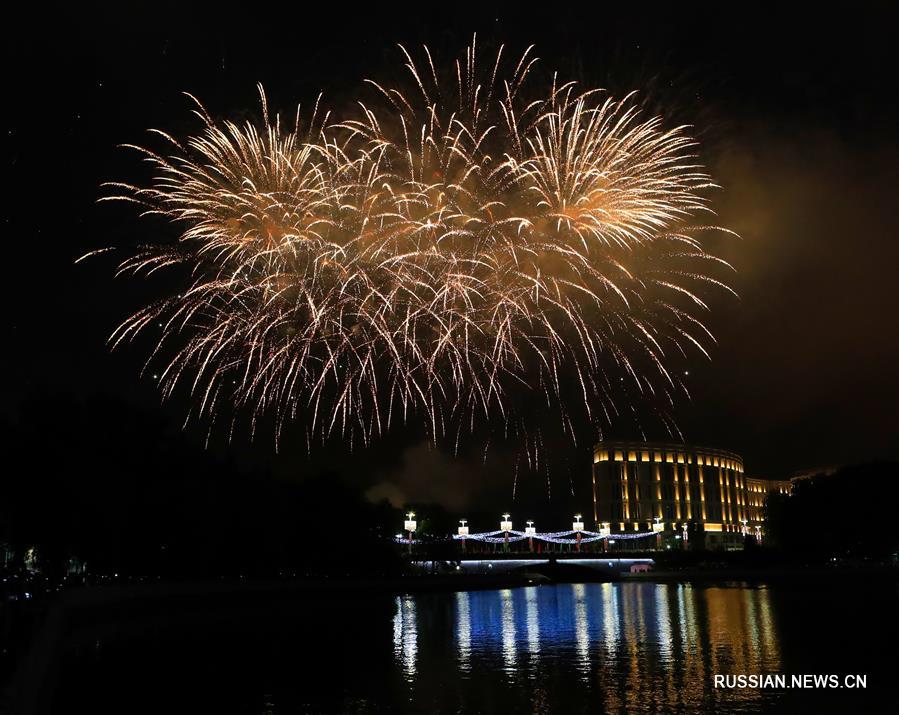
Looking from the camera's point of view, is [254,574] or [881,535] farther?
[881,535]

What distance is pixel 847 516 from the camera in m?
128

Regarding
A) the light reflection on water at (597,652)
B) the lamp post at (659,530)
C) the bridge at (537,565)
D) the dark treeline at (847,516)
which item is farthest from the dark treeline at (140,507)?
the lamp post at (659,530)

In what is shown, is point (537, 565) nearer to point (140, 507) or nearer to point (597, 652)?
point (140, 507)

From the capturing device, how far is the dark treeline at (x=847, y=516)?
126 m

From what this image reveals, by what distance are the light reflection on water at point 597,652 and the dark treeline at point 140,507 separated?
2363 cm

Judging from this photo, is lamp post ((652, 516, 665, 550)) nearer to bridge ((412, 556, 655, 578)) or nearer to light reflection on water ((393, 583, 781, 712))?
bridge ((412, 556, 655, 578))

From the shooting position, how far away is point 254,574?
3531 inches

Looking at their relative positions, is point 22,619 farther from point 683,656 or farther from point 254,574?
point 254,574

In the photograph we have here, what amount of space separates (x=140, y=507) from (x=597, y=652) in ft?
151

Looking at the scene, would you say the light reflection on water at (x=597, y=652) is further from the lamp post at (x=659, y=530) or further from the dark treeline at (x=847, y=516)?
the lamp post at (x=659, y=530)

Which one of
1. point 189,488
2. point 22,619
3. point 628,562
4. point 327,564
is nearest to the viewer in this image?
point 22,619

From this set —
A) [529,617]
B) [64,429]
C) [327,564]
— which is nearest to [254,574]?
[327,564]

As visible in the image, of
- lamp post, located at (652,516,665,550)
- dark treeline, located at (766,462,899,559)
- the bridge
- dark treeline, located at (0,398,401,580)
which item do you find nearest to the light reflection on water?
dark treeline, located at (0,398,401,580)

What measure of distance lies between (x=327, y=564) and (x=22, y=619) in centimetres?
7372
